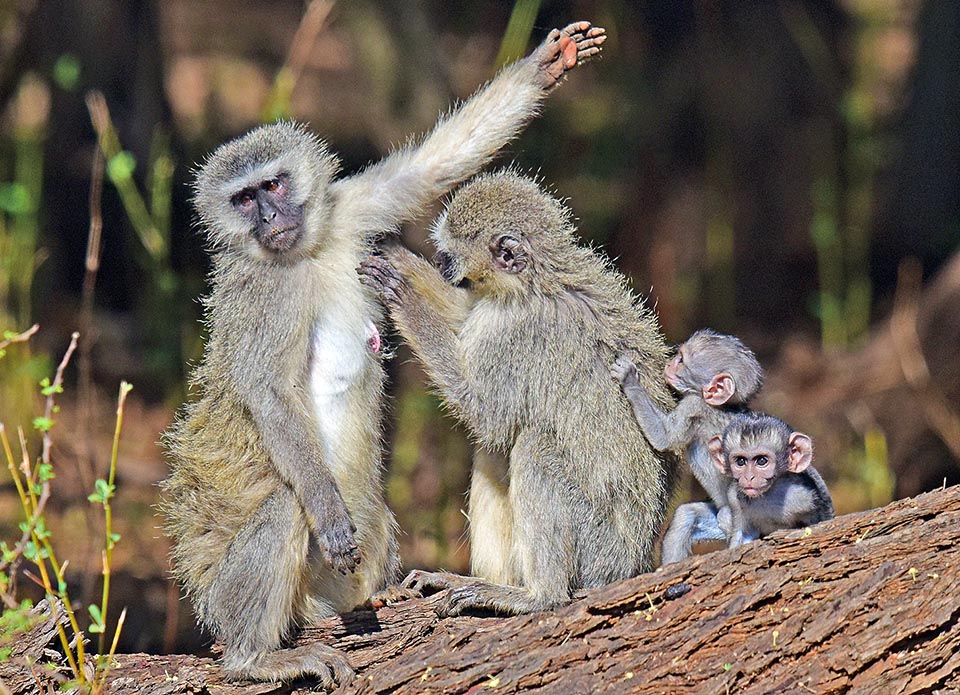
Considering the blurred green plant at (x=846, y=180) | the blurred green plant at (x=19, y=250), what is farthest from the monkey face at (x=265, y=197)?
the blurred green plant at (x=846, y=180)

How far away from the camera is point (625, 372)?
574 cm

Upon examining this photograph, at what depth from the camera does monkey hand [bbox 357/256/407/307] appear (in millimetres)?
5801

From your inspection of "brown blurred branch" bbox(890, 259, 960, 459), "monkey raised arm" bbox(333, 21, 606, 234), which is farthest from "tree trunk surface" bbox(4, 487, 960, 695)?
"brown blurred branch" bbox(890, 259, 960, 459)

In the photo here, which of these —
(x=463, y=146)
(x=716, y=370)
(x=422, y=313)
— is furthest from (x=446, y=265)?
(x=716, y=370)

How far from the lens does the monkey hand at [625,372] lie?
5742 millimetres

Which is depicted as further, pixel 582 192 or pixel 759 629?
pixel 582 192

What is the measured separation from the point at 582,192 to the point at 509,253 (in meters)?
8.49

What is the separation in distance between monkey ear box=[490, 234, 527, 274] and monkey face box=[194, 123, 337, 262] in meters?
0.90

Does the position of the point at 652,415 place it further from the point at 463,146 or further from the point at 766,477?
the point at 463,146

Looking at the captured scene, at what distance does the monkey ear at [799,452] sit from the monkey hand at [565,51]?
220cm

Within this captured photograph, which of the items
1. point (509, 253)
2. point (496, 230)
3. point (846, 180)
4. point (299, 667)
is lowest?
point (299, 667)

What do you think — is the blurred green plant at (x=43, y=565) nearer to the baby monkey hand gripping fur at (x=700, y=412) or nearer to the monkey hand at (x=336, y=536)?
the monkey hand at (x=336, y=536)

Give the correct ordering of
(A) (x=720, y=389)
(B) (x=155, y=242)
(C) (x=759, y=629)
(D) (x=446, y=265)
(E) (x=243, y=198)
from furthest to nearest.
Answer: (B) (x=155, y=242) → (D) (x=446, y=265) → (E) (x=243, y=198) → (A) (x=720, y=389) → (C) (x=759, y=629)

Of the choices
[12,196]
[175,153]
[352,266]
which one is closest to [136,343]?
[175,153]
